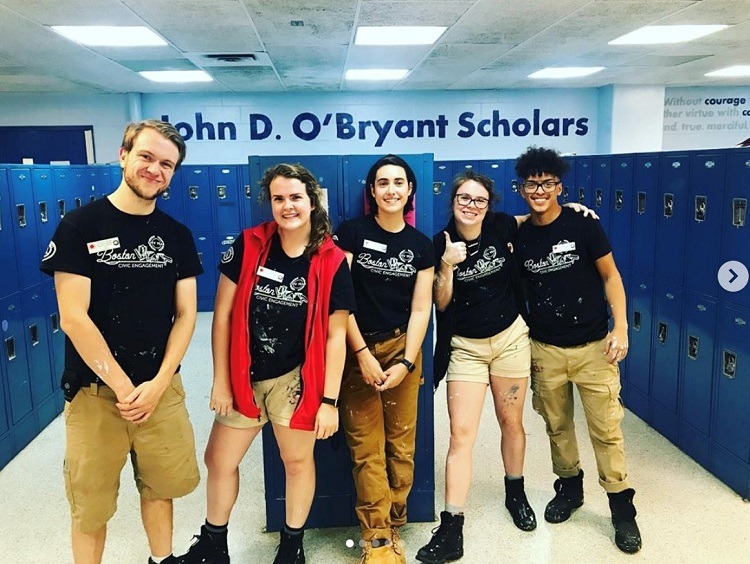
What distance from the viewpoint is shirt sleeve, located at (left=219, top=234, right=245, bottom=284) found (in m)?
2.04

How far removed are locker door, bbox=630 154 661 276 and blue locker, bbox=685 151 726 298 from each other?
1.15 ft

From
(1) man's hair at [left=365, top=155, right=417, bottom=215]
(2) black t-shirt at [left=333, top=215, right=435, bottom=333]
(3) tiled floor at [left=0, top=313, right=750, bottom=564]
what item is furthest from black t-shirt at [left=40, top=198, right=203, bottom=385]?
(3) tiled floor at [left=0, top=313, right=750, bottom=564]

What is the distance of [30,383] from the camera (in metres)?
3.64

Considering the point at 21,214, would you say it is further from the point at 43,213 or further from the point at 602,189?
the point at 602,189

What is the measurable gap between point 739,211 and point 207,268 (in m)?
5.47

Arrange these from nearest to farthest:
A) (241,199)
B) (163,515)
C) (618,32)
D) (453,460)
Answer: (163,515)
(453,460)
(618,32)
(241,199)

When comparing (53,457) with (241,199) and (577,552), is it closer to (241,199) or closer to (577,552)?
(577,552)

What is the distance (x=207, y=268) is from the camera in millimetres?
6914

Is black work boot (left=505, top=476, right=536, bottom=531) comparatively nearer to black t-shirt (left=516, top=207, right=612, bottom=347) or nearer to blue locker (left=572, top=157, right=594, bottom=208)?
black t-shirt (left=516, top=207, right=612, bottom=347)

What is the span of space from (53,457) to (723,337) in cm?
371

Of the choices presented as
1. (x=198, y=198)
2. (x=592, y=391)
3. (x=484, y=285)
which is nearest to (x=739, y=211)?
(x=592, y=391)

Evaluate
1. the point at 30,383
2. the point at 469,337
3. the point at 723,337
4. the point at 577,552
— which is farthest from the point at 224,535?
the point at 723,337

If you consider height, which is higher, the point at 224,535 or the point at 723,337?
the point at 723,337

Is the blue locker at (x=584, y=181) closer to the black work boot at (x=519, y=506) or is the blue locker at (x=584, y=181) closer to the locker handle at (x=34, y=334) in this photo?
the black work boot at (x=519, y=506)
